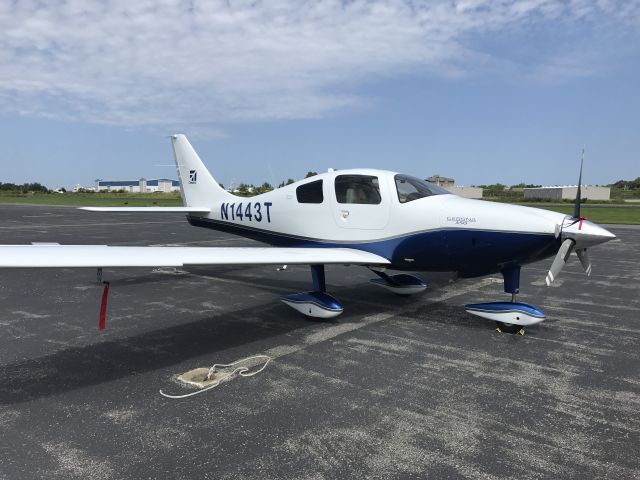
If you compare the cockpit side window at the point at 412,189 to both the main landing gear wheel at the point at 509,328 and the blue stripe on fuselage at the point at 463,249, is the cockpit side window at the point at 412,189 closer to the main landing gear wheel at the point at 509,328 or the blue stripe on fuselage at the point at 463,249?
the blue stripe on fuselage at the point at 463,249

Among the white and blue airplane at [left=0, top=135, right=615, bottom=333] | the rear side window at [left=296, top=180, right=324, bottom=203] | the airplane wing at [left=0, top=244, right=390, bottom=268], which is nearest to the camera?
the airplane wing at [left=0, top=244, right=390, bottom=268]

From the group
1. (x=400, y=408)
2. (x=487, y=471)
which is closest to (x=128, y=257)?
(x=400, y=408)

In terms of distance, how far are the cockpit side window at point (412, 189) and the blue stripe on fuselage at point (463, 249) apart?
63 cm

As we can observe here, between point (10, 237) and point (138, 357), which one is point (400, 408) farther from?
point (10, 237)

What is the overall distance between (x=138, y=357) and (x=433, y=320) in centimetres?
433

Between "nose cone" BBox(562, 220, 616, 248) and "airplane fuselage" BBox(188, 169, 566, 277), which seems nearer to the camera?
"nose cone" BBox(562, 220, 616, 248)

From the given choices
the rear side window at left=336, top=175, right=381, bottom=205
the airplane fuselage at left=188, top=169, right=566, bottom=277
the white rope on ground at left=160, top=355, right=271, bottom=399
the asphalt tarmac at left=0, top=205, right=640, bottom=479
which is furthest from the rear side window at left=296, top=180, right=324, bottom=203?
the white rope on ground at left=160, top=355, right=271, bottom=399

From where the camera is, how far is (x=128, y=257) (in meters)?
5.02

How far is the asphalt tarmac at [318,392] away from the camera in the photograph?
333 centimetres

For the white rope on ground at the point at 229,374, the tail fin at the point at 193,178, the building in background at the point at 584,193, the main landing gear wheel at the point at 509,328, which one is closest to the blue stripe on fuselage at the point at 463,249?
the main landing gear wheel at the point at 509,328

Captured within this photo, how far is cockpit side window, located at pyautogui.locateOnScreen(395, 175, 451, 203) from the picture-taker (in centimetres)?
716

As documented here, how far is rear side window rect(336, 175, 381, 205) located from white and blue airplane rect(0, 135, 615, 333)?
0.02 metres

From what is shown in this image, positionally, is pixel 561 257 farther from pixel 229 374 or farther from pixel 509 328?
pixel 229 374

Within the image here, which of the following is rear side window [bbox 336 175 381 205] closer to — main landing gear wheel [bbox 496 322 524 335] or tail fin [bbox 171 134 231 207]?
main landing gear wheel [bbox 496 322 524 335]
